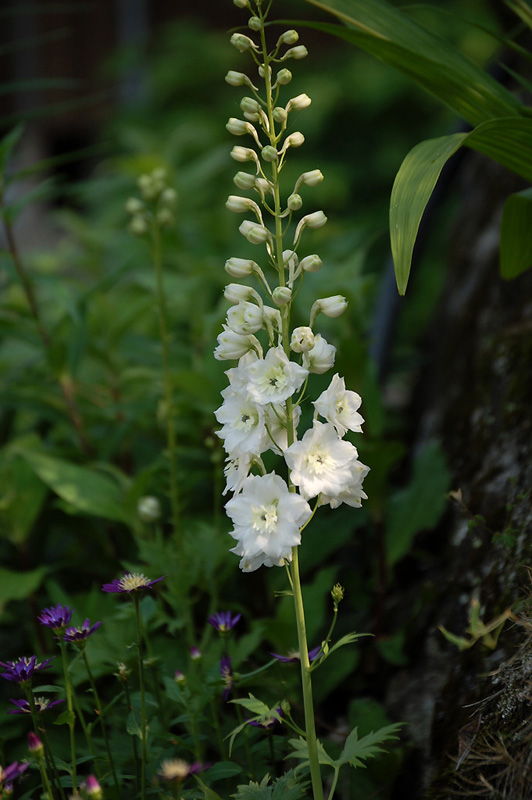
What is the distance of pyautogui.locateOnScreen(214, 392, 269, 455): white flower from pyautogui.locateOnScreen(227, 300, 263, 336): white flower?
9 centimetres

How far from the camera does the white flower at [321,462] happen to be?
0.94 meters

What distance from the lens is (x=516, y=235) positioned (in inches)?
54.3

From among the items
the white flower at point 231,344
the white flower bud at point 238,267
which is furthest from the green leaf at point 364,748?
the white flower bud at point 238,267

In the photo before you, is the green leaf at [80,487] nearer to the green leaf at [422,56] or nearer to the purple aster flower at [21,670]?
the purple aster flower at [21,670]

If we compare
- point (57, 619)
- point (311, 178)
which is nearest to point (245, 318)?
point (311, 178)

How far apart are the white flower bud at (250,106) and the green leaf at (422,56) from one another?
0.90 feet

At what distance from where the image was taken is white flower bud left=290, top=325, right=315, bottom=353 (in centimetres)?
99

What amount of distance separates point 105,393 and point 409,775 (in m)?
1.53

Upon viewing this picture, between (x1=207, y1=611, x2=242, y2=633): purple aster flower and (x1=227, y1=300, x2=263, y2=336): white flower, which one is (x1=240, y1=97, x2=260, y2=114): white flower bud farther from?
(x1=207, y1=611, x2=242, y2=633): purple aster flower

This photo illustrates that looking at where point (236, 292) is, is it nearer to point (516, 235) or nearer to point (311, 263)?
point (311, 263)

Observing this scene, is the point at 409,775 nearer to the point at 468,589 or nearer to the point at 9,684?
the point at 468,589

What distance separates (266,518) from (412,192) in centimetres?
51

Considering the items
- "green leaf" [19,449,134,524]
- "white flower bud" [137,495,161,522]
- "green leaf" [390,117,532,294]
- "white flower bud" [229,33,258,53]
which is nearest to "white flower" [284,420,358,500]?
"green leaf" [390,117,532,294]

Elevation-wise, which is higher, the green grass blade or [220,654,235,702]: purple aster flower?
the green grass blade
